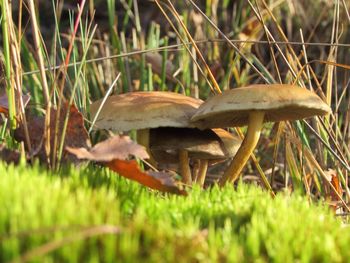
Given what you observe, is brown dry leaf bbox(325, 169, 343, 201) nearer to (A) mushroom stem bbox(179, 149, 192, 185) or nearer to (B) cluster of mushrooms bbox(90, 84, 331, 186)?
(B) cluster of mushrooms bbox(90, 84, 331, 186)

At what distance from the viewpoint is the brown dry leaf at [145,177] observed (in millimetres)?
1175

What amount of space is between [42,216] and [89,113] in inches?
35.8

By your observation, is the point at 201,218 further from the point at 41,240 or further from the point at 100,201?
→ the point at 41,240

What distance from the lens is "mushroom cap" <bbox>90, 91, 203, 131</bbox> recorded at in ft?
5.14

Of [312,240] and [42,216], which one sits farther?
[312,240]

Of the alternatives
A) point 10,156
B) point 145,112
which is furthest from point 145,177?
point 145,112

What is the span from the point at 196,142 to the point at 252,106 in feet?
1.05

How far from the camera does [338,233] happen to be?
1.04 metres

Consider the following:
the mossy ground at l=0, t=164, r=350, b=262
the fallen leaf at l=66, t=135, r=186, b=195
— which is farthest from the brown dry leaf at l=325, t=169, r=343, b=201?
the fallen leaf at l=66, t=135, r=186, b=195

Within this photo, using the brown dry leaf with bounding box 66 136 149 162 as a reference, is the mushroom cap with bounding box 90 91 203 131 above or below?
below

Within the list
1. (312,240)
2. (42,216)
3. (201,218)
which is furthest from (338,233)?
(42,216)

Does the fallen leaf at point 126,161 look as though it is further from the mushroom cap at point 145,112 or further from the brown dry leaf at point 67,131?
the mushroom cap at point 145,112

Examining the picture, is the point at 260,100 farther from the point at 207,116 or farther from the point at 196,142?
the point at 196,142

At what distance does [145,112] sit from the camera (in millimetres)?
1586
